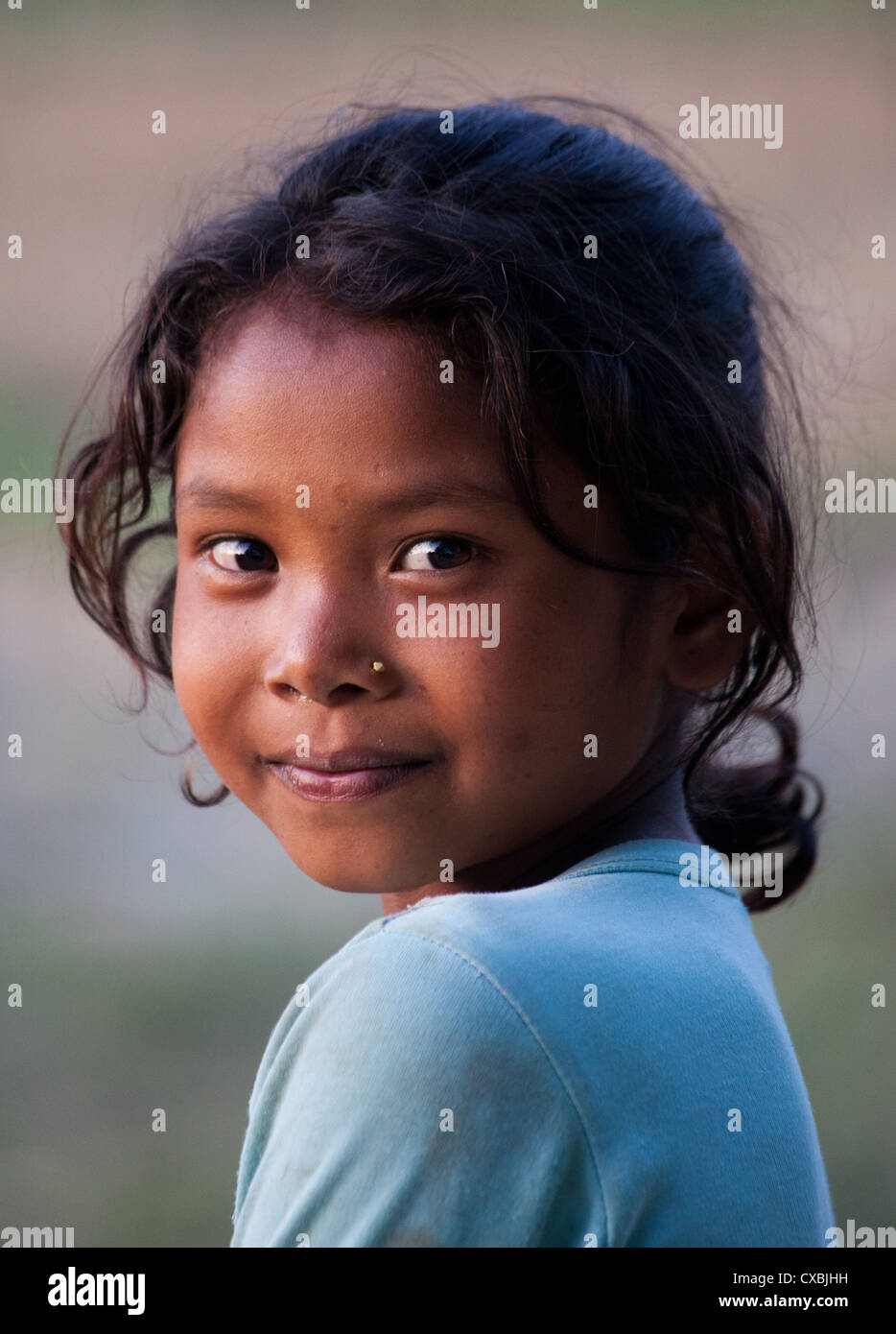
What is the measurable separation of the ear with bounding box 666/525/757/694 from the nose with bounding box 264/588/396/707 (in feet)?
0.73

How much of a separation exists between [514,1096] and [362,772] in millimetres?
267

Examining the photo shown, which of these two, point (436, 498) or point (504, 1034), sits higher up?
point (436, 498)

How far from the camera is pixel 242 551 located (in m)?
1.04

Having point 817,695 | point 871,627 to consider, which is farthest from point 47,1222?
point 871,627

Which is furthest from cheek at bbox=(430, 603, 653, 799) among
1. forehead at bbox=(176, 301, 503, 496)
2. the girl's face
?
forehead at bbox=(176, 301, 503, 496)

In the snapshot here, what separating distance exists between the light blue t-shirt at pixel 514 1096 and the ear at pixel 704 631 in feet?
0.85

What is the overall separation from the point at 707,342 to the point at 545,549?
0.82 ft

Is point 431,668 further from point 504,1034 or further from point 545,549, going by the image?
point 504,1034

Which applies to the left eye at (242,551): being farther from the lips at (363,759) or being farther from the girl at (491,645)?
the lips at (363,759)

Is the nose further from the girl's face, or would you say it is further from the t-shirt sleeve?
the t-shirt sleeve

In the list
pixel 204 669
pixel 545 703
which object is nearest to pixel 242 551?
pixel 204 669

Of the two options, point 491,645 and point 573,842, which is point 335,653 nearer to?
point 491,645

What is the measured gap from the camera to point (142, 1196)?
105 inches

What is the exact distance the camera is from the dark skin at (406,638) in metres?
0.96
